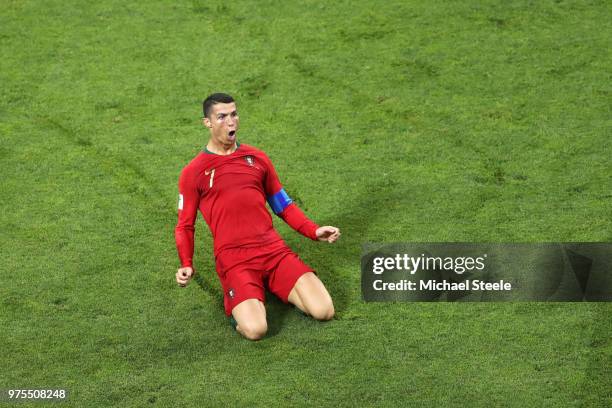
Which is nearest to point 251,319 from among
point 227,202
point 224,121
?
point 227,202

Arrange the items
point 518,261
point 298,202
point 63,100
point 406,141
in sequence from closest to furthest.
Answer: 1. point 518,261
2. point 298,202
3. point 406,141
4. point 63,100

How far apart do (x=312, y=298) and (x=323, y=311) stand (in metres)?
0.10

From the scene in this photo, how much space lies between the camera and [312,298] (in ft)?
20.7

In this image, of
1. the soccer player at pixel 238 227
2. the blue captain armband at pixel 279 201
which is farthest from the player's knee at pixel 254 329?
the blue captain armband at pixel 279 201

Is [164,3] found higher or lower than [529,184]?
higher

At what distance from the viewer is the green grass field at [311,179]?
19.4 ft

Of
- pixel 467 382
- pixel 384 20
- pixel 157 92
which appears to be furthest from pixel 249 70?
pixel 467 382

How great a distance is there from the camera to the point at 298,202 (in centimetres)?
762

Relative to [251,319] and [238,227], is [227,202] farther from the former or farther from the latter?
[251,319]

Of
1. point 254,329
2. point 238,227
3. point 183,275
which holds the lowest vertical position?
point 254,329

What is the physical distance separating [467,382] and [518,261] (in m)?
1.36

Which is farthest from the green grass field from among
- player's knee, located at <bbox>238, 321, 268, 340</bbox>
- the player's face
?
the player's face

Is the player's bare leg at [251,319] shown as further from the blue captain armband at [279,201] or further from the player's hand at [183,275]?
the blue captain armband at [279,201]

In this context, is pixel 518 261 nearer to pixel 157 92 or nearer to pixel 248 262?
pixel 248 262
